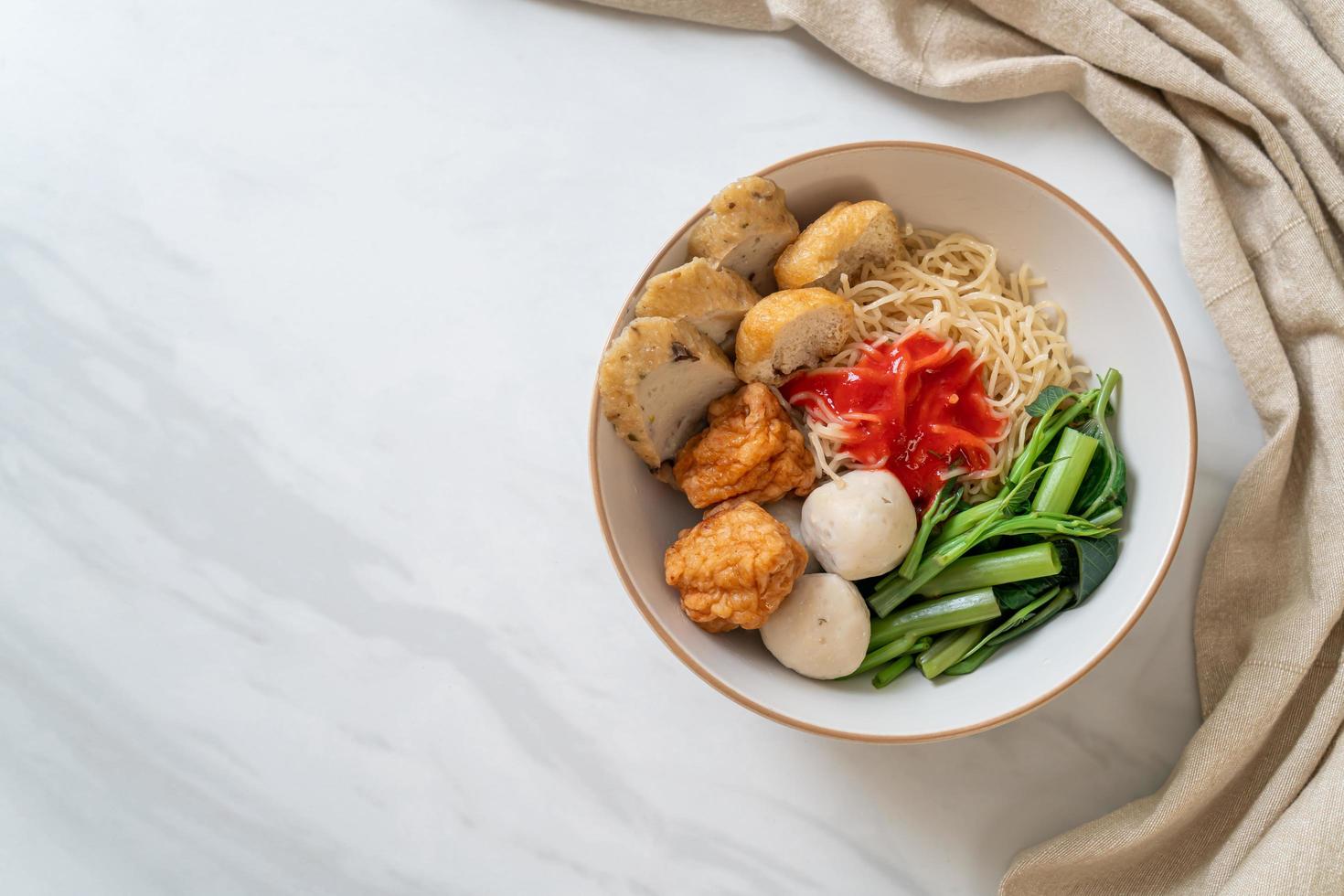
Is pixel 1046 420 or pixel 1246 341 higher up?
pixel 1246 341

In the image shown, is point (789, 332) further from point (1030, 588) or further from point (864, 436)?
point (1030, 588)

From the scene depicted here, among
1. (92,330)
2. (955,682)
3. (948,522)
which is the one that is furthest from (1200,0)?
(92,330)

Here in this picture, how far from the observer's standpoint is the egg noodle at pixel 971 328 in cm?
275

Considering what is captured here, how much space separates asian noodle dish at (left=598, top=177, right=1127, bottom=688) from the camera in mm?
2523

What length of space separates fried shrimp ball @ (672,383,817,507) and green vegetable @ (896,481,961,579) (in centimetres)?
31

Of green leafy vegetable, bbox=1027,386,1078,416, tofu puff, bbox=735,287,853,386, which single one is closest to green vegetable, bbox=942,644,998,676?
green leafy vegetable, bbox=1027,386,1078,416

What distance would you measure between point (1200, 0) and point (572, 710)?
8.54 ft

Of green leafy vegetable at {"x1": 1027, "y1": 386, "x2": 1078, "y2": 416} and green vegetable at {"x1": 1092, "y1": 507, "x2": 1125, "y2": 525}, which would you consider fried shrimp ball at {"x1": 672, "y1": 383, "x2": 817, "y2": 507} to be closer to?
green leafy vegetable at {"x1": 1027, "y1": 386, "x2": 1078, "y2": 416}

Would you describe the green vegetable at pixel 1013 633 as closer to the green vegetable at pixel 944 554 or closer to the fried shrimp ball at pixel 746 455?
the green vegetable at pixel 944 554

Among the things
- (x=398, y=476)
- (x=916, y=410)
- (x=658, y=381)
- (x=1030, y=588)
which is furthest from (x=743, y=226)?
(x=398, y=476)

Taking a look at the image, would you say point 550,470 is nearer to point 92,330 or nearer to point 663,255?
point 663,255

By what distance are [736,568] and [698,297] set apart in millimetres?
659

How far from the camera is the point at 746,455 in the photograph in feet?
8.54

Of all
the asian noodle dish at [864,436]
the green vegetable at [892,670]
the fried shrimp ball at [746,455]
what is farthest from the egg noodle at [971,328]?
the green vegetable at [892,670]
